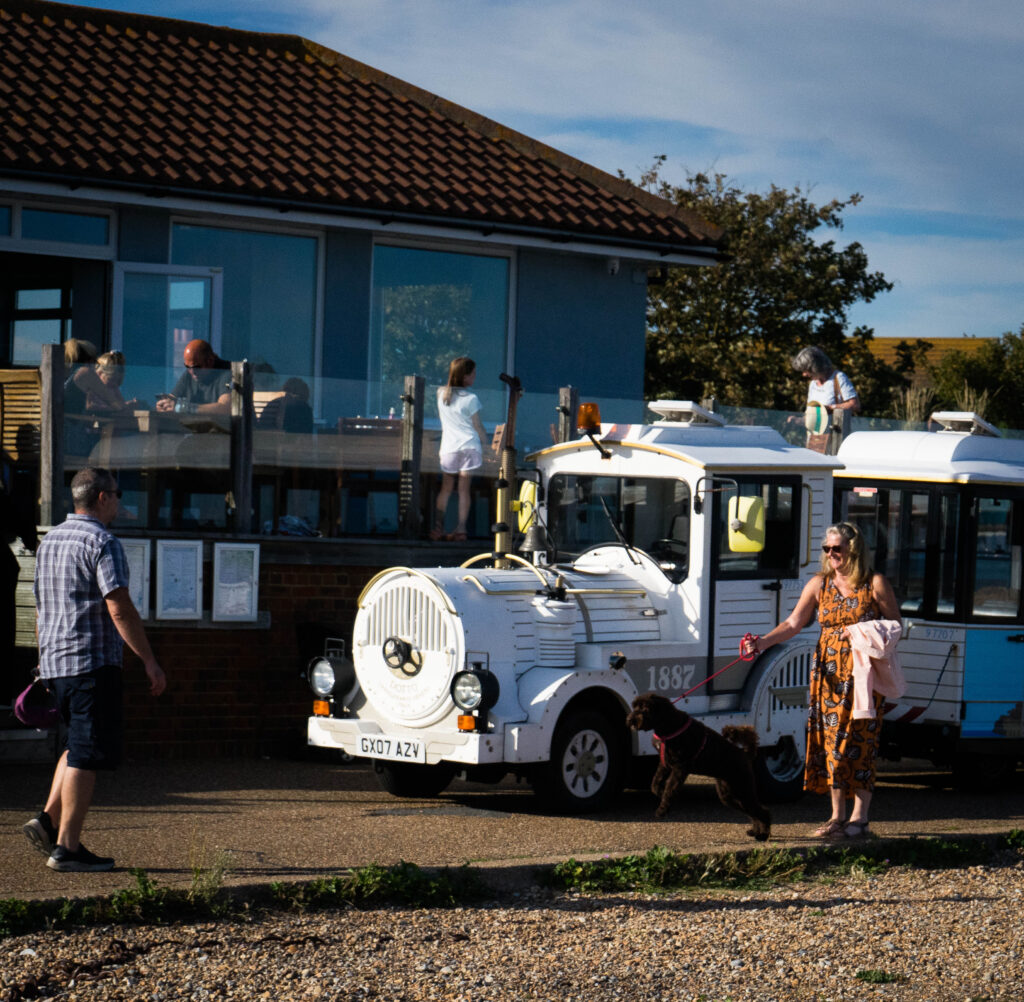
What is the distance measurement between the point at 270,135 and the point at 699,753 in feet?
32.7

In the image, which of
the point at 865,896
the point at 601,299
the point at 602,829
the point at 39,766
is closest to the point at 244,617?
the point at 39,766

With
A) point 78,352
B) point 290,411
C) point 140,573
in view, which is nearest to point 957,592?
point 290,411

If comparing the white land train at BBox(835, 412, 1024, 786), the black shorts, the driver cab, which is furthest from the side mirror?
the black shorts

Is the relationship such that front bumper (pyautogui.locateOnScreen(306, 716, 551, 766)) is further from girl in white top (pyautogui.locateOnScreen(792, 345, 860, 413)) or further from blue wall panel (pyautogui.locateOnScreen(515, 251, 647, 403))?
blue wall panel (pyautogui.locateOnScreen(515, 251, 647, 403))

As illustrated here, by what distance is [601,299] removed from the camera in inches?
722

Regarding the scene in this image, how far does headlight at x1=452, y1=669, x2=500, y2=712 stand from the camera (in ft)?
30.3

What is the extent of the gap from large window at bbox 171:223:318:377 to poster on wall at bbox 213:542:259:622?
4605 mm

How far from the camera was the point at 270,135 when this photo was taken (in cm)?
1678

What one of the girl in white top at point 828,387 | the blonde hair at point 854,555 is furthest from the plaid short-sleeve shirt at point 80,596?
the girl in white top at point 828,387

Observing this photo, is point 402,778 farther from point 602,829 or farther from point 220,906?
point 220,906

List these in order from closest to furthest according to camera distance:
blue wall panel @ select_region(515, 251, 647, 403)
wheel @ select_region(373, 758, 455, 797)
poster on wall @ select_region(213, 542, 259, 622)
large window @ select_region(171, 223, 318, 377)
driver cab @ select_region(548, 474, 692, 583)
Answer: wheel @ select_region(373, 758, 455, 797) < driver cab @ select_region(548, 474, 692, 583) < poster on wall @ select_region(213, 542, 259, 622) < large window @ select_region(171, 223, 318, 377) < blue wall panel @ select_region(515, 251, 647, 403)

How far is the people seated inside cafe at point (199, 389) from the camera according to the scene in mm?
11922

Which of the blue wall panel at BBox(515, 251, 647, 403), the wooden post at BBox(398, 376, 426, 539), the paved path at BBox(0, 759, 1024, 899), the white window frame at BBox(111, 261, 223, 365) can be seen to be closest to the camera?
the paved path at BBox(0, 759, 1024, 899)

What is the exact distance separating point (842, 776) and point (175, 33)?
42.1 feet
